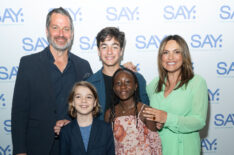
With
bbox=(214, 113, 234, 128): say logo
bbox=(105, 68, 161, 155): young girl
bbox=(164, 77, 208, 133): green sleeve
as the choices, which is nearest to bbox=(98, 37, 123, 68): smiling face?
bbox=(105, 68, 161, 155): young girl

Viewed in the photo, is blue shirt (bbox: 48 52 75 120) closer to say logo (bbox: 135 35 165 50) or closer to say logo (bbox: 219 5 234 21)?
say logo (bbox: 135 35 165 50)

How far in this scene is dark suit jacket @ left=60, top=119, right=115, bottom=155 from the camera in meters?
1.75

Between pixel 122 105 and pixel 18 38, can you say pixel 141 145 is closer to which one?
pixel 122 105

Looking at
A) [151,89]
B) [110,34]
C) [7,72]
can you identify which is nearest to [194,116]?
[151,89]

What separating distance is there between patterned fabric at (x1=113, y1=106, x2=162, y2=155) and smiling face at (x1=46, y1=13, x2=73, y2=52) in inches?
37.4

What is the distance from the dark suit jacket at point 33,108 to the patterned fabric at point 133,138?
2.18 feet

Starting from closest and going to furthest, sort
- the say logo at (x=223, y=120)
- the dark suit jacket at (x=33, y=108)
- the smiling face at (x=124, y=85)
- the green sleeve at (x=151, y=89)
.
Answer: the smiling face at (x=124, y=85)
the dark suit jacket at (x=33, y=108)
the green sleeve at (x=151, y=89)
the say logo at (x=223, y=120)

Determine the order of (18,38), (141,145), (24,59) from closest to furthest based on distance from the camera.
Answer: (141,145)
(24,59)
(18,38)

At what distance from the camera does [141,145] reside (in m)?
1.76

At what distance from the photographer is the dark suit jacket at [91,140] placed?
1746mm

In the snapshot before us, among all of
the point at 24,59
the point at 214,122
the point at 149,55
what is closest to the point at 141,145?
Answer: the point at 24,59

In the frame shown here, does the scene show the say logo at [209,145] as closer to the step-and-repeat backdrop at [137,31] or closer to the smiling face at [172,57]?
the step-and-repeat backdrop at [137,31]

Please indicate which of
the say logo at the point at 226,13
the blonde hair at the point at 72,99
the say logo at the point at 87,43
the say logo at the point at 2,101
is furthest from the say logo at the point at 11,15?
the say logo at the point at 226,13

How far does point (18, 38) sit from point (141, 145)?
84.8 inches
